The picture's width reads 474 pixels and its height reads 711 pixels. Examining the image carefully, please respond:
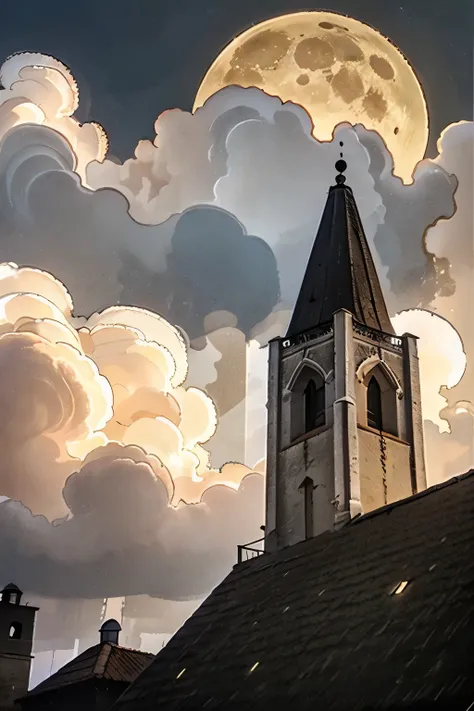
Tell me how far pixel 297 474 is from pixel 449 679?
18.7 meters

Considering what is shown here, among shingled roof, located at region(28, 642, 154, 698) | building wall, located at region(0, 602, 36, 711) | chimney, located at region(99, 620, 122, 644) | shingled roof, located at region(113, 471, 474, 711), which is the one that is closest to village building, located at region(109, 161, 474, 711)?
shingled roof, located at region(113, 471, 474, 711)

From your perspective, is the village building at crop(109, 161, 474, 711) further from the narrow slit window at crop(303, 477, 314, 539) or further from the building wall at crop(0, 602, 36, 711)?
the building wall at crop(0, 602, 36, 711)

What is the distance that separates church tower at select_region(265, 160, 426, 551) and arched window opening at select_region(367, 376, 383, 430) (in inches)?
1.8

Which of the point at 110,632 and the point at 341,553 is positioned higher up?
the point at 110,632

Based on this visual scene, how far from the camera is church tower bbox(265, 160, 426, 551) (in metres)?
29.9

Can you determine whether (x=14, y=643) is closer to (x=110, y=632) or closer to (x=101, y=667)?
(x=110, y=632)

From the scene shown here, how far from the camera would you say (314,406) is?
106ft

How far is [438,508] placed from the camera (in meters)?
19.5

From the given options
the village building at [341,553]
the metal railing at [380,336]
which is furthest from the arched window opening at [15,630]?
the metal railing at [380,336]

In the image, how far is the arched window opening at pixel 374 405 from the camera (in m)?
31.7

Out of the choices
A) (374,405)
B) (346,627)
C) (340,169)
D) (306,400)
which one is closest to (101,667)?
(306,400)

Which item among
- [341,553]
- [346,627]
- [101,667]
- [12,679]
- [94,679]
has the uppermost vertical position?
[12,679]

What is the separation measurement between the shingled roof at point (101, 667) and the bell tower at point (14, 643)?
115cm

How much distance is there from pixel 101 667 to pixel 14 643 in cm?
574
